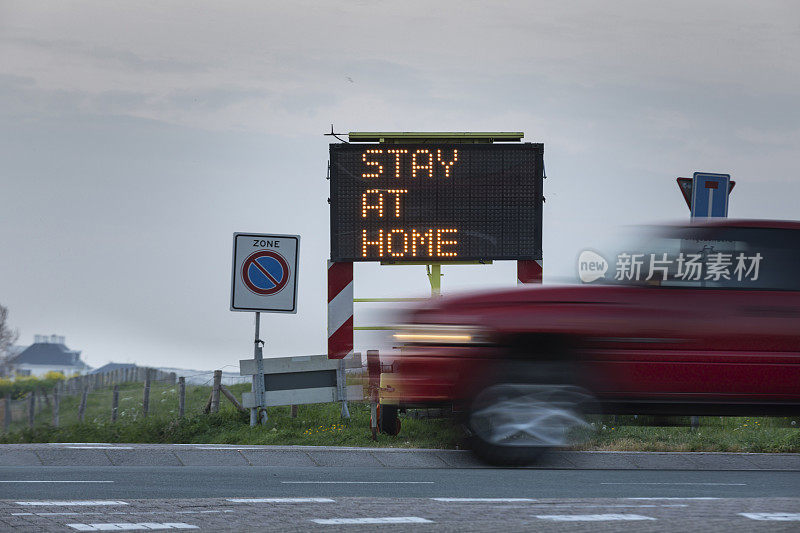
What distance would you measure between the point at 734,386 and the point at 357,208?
977cm

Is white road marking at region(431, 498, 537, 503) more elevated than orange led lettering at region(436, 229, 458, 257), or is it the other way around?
orange led lettering at region(436, 229, 458, 257)

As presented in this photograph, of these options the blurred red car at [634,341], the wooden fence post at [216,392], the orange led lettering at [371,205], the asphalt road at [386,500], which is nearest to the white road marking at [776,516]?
the asphalt road at [386,500]

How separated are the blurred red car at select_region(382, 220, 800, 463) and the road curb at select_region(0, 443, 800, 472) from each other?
16.0 ft

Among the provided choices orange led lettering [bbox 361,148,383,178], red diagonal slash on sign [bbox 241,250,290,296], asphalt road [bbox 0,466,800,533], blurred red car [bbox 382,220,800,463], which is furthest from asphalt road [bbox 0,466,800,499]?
orange led lettering [bbox 361,148,383,178]

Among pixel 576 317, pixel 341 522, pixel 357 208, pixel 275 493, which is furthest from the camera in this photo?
pixel 357 208

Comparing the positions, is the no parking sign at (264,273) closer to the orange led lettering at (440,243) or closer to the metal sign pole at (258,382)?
the metal sign pole at (258,382)

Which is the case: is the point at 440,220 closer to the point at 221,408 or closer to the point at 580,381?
the point at 221,408

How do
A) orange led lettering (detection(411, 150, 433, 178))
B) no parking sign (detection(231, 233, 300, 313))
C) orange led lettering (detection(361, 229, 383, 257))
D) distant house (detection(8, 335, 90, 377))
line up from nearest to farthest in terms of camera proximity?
no parking sign (detection(231, 233, 300, 313)), orange led lettering (detection(361, 229, 383, 257)), orange led lettering (detection(411, 150, 433, 178)), distant house (detection(8, 335, 90, 377))

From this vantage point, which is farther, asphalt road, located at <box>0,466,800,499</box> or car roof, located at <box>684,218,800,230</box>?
asphalt road, located at <box>0,466,800,499</box>

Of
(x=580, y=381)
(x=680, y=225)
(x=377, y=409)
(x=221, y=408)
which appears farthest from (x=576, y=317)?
(x=221, y=408)

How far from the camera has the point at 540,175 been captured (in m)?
17.9

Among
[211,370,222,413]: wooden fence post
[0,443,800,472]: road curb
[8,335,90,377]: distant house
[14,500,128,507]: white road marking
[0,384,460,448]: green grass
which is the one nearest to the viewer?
[14,500,128,507]: white road marking

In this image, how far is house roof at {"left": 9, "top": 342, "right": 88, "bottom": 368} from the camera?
635ft

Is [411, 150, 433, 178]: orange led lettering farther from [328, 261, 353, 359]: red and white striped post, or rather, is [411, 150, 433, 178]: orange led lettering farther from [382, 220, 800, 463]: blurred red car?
[382, 220, 800, 463]: blurred red car
